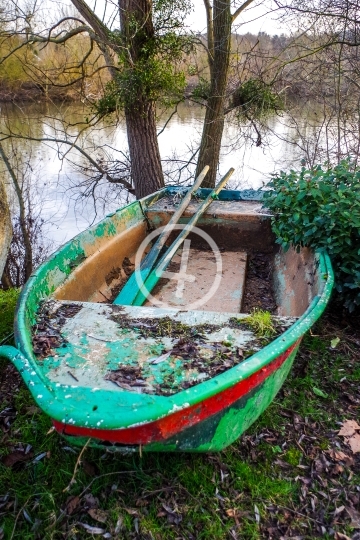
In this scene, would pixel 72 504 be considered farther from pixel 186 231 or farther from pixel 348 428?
pixel 186 231

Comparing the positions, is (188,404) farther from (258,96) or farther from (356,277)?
(258,96)

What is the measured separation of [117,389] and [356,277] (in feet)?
7.05

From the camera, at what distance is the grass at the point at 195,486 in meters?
2.02

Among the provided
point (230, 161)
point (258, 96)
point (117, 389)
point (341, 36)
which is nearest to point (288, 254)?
point (117, 389)

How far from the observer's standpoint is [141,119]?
6082mm

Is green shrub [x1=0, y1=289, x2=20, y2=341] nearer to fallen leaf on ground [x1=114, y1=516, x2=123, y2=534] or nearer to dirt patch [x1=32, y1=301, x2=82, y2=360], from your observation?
dirt patch [x1=32, y1=301, x2=82, y2=360]

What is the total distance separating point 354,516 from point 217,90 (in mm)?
5787

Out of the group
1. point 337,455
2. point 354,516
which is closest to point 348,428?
point 337,455

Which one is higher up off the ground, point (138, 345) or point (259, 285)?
point (138, 345)

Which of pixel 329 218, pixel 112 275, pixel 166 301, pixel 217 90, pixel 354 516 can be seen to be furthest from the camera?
pixel 217 90

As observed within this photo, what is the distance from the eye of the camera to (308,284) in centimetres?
306

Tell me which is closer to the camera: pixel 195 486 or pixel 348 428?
pixel 195 486

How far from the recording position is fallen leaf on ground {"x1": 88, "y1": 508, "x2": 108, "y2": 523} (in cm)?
203

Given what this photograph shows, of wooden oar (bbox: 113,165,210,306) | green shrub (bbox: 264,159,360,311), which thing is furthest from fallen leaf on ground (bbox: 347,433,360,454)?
wooden oar (bbox: 113,165,210,306)
